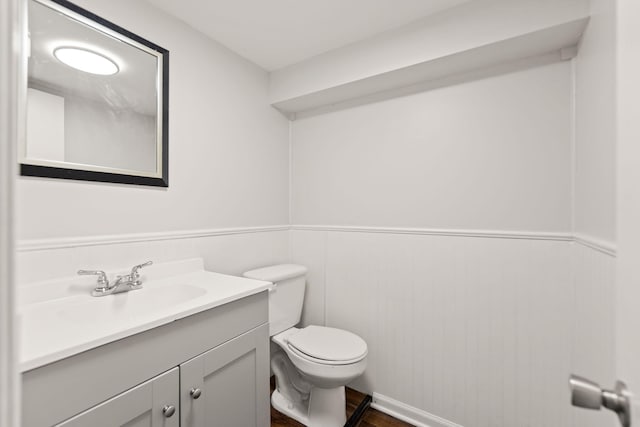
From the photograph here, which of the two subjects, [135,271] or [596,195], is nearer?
[596,195]

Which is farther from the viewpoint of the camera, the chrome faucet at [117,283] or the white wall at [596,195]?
the chrome faucet at [117,283]

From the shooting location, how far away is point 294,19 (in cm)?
149

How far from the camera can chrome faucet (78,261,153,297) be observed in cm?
114

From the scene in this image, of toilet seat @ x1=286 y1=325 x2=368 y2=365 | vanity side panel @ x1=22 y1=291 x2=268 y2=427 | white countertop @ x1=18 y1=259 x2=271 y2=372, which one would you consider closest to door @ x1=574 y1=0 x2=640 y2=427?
white countertop @ x1=18 y1=259 x2=271 y2=372

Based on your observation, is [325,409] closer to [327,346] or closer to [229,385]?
[327,346]

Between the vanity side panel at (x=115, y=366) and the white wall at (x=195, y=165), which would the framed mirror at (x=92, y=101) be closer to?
the white wall at (x=195, y=165)

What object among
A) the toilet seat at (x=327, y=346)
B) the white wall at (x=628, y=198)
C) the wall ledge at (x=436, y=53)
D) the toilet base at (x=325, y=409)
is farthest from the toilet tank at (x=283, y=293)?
the white wall at (x=628, y=198)

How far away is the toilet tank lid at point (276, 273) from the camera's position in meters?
1.71

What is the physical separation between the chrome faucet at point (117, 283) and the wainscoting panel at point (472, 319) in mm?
1148

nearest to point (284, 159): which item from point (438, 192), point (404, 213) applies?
point (404, 213)

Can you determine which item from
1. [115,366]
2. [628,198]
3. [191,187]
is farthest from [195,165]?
[628,198]

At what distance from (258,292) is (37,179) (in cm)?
91

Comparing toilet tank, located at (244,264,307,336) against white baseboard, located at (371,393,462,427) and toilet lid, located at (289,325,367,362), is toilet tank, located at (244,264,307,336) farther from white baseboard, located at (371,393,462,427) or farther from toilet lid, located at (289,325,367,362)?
white baseboard, located at (371,393,462,427)

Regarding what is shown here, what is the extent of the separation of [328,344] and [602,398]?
1320mm
